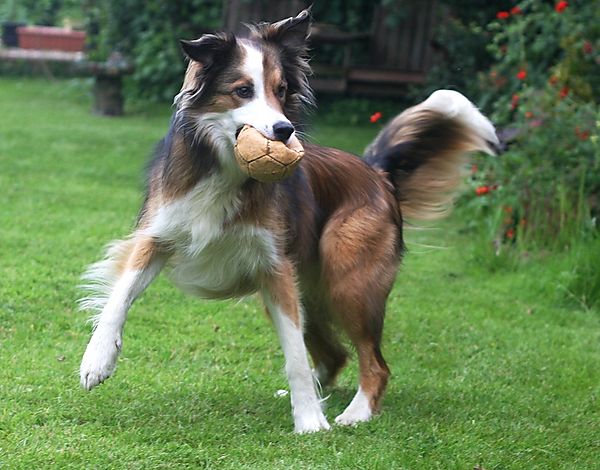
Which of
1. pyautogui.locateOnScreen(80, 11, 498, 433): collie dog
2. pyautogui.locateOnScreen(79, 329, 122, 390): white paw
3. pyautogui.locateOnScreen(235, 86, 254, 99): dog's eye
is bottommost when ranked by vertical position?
pyautogui.locateOnScreen(79, 329, 122, 390): white paw

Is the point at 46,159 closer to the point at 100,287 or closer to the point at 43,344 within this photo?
the point at 43,344

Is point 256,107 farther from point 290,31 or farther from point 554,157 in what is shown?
point 554,157

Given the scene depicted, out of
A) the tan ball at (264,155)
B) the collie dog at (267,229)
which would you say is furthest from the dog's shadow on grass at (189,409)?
the tan ball at (264,155)

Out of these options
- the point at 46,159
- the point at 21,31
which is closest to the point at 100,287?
the point at 46,159

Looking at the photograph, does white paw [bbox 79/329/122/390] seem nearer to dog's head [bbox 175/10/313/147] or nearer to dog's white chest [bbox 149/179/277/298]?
dog's white chest [bbox 149/179/277/298]

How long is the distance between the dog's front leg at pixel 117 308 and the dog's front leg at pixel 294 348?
56cm

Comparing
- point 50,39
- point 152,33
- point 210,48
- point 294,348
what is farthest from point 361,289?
point 50,39

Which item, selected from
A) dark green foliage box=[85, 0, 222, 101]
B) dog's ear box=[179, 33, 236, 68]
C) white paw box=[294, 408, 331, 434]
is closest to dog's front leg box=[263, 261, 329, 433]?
white paw box=[294, 408, 331, 434]

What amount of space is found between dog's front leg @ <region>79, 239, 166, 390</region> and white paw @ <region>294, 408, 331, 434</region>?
866 mm

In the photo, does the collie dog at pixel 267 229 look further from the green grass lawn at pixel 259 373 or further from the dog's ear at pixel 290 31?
the green grass lawn at pixel 259 373

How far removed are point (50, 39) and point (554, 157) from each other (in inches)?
552

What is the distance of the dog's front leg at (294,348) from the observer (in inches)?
188

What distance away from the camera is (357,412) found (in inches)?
199

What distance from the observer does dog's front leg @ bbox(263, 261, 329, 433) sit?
4781 millimetres
